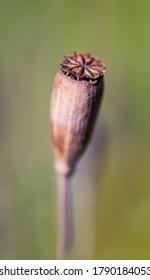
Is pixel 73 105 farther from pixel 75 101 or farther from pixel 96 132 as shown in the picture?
pixel 96 132

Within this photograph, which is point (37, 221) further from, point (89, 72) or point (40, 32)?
point (89, 72)

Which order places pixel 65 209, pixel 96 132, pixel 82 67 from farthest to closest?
pixel 96 132 < pixel 65 209 < pixel 82 67

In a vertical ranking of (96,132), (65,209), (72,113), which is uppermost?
(72,113)

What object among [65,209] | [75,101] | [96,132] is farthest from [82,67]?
[96,132]

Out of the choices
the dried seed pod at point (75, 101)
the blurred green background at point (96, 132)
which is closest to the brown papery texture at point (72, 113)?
the dried seed pod at point (75, 101)

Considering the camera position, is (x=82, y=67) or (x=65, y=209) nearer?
(x=82, y=67)

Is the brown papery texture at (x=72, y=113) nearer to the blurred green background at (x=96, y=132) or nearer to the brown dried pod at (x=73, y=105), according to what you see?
the brown dried pod at (x=73, y=105)

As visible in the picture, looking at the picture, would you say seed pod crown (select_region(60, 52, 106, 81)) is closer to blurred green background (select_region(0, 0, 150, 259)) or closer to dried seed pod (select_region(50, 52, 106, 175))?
dried seed pod (select_region(50, 52, 106, 175))
